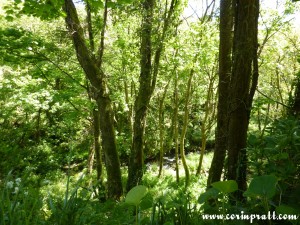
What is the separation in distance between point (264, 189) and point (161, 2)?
9338 mm

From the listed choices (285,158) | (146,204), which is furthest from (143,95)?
(146,204)

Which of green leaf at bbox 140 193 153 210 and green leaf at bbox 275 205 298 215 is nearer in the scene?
green leaf at bbox 275 205 298 215

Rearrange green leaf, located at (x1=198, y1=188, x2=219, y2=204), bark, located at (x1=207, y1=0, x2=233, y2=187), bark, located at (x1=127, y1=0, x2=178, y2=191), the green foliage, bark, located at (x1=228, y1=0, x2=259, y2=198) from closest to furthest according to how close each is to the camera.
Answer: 1. green leaf, located at (x1=198, y1=188, x2=219, y2=204)
2. the green foliage
3. bark, located at (x1=228, y1=0, x2=259, y2=198)
4. bark, located at (x1=207, y1=0, x2=233, y2=187)
5. bark, located at (x1=127, y1=0, x2=178, y2=191)

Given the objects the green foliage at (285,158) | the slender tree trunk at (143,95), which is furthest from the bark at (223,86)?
the slender tree trunk at (143,95)

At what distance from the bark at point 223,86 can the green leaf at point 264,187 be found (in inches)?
100

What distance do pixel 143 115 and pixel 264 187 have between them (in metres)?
6.28

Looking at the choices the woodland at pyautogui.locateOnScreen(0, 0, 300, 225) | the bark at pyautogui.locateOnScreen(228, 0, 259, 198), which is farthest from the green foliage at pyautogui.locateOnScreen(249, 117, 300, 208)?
the bark at pyautogui.locateOnScreen(228, 0, 259, 198)

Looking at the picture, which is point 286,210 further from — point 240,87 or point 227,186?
point 240,87

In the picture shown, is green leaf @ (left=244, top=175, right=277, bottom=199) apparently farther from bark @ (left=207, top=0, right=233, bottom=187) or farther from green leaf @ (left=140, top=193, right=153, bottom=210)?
bark @ (left=207, top=0, right=233, bottom=187)

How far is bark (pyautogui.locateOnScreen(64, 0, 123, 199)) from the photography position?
6242mm

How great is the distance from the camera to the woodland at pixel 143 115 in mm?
1545

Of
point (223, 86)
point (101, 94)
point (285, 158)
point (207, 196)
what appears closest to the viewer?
point (207, 196)

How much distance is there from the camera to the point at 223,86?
4031 mm

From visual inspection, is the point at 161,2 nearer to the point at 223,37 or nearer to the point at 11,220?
the point at 223,37
